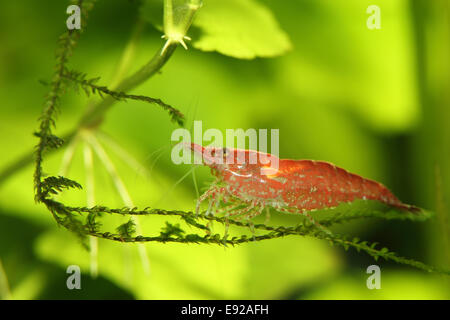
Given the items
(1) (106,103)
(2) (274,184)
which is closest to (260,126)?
(2) (274,184)

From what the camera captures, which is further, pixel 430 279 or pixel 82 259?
pixel 430 279

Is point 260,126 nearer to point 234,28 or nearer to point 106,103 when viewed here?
point 234,28

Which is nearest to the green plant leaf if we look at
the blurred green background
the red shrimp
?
the blurred green background

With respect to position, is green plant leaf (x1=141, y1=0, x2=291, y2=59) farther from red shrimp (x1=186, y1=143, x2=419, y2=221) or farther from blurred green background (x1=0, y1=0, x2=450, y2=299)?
red shrimp (x1=186, y1=143, x2=419, y2=221)
